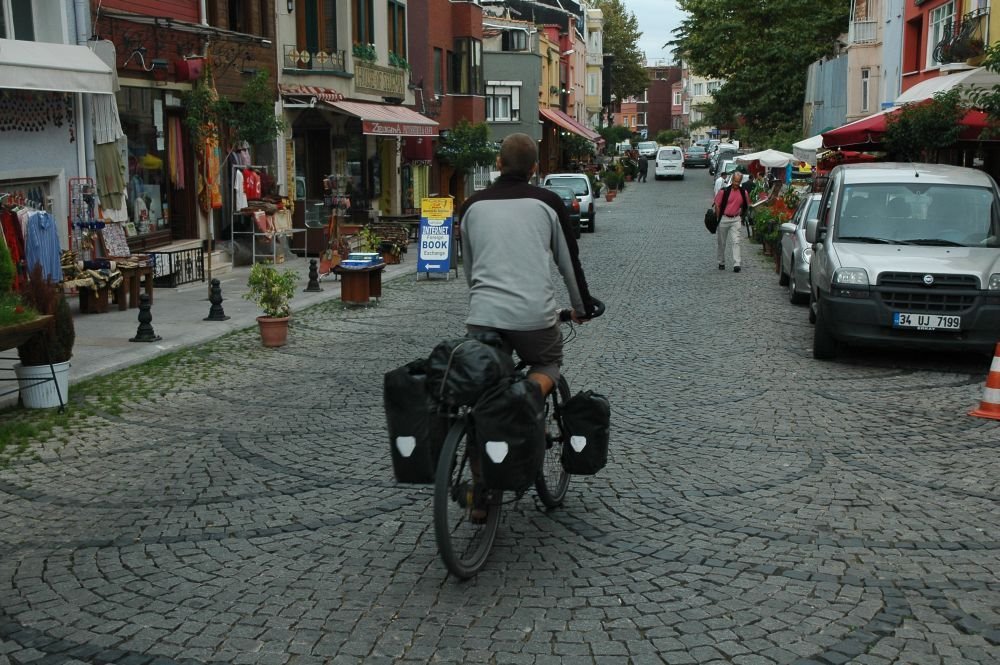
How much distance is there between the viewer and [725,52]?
5525 centimetres

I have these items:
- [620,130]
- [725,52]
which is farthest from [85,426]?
[620,130]

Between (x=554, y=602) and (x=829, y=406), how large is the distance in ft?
16.2

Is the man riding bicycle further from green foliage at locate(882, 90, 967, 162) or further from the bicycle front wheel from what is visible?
green foliage at locate(882, 90, 967, 162)

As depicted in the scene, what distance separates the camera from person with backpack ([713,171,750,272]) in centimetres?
1955

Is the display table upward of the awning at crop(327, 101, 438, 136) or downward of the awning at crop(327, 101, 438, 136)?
downward

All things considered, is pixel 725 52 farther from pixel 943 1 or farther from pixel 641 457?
pixel 641 457

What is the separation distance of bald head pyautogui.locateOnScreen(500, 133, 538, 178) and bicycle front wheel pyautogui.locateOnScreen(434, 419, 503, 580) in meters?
1.39

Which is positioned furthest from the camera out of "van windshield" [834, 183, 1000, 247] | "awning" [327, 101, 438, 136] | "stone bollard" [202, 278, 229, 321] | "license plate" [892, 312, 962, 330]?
"awning" [327, 101, 438, 136]

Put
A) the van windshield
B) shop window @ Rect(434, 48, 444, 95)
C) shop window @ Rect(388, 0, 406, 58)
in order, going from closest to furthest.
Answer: the van windshield, shop window @ Rect(388, 0, 406, 58), shop window @ Rect(434, 48, 444, 95)

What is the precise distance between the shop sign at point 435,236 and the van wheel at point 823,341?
29.0 ft

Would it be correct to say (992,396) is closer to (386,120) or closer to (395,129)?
(386,120)

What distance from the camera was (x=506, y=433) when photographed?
4906mm

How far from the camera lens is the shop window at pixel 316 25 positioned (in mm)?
24328

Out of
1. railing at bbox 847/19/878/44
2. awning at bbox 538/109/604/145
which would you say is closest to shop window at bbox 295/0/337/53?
railing at bbox 847/19/878/44
